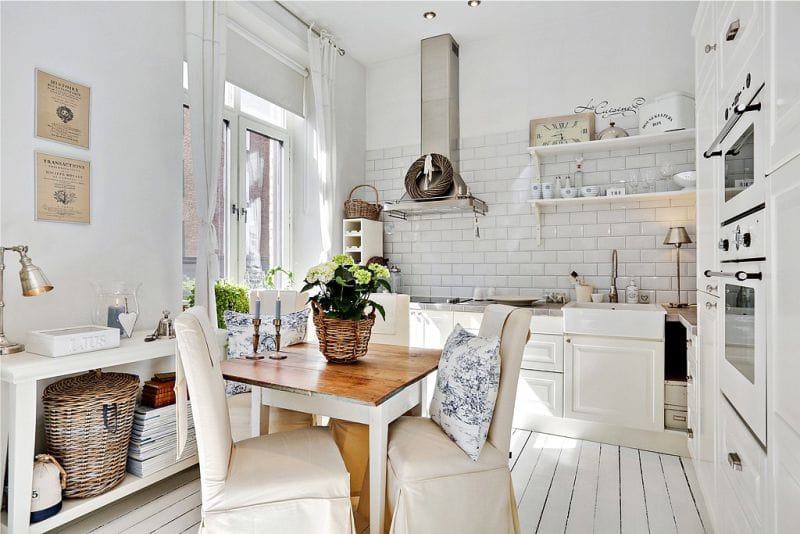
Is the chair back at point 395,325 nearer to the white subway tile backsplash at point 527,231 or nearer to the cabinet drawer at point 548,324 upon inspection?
the cabinet drawer at point 548,324

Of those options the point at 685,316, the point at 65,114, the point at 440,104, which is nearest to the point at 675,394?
the point at 685,316

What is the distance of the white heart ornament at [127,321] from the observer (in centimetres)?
216

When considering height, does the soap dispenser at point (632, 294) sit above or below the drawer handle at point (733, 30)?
below

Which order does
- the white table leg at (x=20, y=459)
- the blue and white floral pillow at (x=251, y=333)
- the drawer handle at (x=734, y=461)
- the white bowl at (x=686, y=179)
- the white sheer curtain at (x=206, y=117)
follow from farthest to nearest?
the white bowl at (x=686, y=179) < the white sheer curtain at (x=206, y=117) < the blue and white floral pillow at (x=251, y=333) < the white table leg at (x=20, y=459) < the drawer handle at (x=734, y=461)

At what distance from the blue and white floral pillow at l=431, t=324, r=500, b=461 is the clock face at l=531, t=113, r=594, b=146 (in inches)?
93.9

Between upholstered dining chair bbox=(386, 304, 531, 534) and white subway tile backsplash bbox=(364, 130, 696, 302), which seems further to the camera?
white subway tile backsplash bbox=(364, 130, 696, 302)

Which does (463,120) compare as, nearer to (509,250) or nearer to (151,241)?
(509,250)

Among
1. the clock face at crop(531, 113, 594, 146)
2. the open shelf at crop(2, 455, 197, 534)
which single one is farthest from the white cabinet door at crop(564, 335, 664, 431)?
the open shelf at crop(2, 455, 197, 534)

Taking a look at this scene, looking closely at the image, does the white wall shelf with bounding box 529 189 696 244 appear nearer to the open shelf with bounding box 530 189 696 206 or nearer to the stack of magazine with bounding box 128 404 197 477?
the open shelf with bounding box 530 189 696 206

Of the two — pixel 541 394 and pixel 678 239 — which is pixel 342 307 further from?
pixel 678 239

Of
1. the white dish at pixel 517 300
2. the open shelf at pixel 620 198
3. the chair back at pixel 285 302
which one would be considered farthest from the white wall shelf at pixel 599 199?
the chair back at pixel 285 302

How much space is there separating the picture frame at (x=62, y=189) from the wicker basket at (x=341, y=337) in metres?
1.30

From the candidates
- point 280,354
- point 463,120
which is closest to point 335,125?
point 463,120

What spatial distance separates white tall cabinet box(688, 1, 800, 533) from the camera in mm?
936
